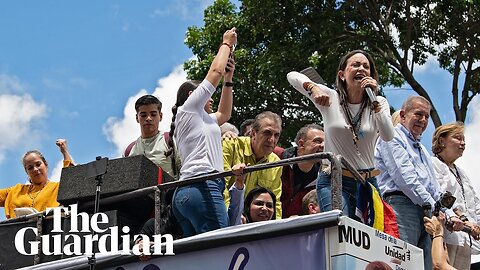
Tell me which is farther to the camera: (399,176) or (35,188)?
(35,188)

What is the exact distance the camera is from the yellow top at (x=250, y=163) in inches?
300

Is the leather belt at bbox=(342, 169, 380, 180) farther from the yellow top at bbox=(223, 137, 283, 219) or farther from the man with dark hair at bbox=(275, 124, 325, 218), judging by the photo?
the man with dark hair at bbox=(275, 124, 325, 218)

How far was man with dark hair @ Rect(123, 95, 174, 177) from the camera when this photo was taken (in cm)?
787

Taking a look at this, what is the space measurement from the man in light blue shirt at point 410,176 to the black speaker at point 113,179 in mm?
1924

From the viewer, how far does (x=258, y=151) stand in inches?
304

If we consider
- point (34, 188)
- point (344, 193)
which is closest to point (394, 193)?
point (344, 193)

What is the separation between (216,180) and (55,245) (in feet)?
5.81

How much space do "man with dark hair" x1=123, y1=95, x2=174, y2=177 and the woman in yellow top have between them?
1089 mm

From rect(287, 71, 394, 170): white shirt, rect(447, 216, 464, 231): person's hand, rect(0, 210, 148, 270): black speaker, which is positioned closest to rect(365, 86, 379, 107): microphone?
rect(287, 71, 394, 170): white shirt

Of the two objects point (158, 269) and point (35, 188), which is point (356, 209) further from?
point (35, 188)

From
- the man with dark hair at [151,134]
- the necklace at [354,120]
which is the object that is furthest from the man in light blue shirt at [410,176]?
the man with dark hair at [151,134]

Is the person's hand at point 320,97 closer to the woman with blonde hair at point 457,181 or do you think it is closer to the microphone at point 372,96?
the microphone at point 372,96

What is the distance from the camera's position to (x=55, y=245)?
24.8 ft

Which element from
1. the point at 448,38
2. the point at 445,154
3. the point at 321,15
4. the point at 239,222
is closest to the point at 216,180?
the point at 239,222
